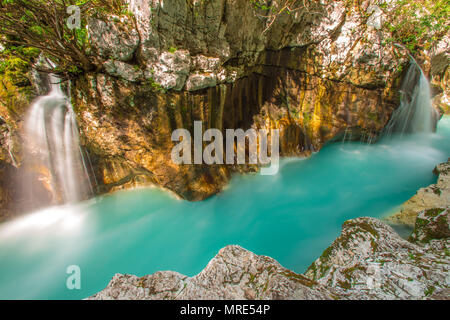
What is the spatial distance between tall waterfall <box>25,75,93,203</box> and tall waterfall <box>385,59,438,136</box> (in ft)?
40.7

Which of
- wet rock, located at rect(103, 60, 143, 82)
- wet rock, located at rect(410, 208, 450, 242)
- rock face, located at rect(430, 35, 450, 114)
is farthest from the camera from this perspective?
rock face, located at rect(430, 35, 450, 114)

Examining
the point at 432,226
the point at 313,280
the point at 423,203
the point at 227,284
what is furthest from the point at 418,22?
the point at 227,284

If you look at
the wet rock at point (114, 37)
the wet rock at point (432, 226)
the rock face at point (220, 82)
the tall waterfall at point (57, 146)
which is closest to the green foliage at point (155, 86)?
the rock face at point (220, 82)

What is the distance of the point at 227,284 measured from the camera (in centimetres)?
196

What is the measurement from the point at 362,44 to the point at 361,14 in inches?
38.6

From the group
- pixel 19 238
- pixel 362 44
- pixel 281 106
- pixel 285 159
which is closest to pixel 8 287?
pixel 19 238

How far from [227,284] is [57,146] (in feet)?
20.4

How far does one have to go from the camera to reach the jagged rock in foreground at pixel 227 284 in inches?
68.6

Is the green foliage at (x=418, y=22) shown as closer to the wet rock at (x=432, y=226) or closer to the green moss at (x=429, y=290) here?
the wet rock at (x=432, y=226)

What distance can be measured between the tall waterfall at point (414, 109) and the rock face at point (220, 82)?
62 centimetres

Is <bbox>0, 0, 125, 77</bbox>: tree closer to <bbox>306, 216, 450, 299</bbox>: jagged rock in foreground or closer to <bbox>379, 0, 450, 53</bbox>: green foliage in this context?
<bbox>306, 216, 450, 299</bbox>: jagged rock in foreground

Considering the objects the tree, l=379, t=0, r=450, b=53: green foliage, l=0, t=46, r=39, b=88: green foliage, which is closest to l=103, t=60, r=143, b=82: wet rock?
the tree

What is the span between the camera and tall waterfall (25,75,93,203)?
505 cm
